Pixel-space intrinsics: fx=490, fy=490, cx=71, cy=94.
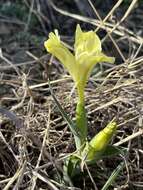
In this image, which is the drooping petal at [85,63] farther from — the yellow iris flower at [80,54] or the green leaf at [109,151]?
the green leaf at [109,151]

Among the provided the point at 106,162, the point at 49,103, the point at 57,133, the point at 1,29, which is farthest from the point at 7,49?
the point at 106,162

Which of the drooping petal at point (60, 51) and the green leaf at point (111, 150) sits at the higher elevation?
the drooping petal at point (60, 51)

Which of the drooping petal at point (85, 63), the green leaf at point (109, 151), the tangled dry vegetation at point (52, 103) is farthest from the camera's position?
the tangled dry vegetation at point (52, 103)

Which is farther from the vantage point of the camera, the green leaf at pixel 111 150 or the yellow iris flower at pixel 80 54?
the green leaf at pixel 111 150

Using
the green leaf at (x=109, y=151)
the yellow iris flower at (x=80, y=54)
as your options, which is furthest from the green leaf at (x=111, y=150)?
the yellow iris flower at (x=80, y=54)

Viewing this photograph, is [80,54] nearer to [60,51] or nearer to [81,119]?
[60,51]

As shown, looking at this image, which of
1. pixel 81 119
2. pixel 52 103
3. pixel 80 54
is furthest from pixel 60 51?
pixel 52 103

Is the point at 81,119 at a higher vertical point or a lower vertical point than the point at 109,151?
higher
